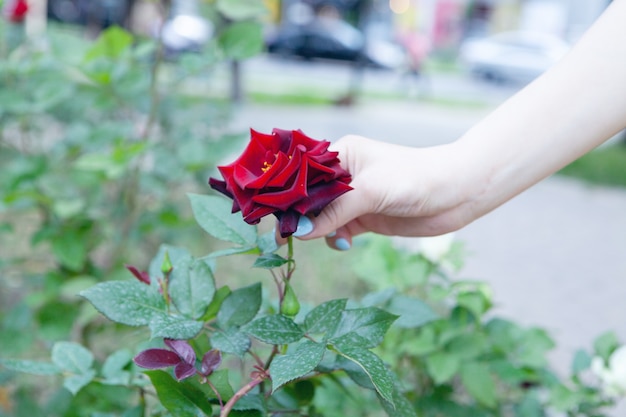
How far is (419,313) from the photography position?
42.4 inches

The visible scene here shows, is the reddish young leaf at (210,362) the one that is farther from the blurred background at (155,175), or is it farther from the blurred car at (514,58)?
the blurred car at (514,58)

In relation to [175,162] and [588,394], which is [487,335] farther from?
[175,162]

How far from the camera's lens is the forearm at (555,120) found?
3.16 ft

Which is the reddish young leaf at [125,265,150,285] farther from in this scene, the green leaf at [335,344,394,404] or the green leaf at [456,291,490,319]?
the green leaf at [456,291,490,319]

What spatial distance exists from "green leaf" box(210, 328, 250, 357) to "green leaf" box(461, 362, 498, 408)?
0.73m

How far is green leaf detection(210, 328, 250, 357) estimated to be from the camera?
0.79 m

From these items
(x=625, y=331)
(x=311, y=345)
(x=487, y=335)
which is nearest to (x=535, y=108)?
(x=311, y=345)

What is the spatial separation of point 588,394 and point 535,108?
0.66 meters

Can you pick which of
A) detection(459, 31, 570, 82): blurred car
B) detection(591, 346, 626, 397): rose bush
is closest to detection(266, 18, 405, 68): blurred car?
detection(459, 31, 570, 82): blurred car

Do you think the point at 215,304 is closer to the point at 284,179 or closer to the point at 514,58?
the point at 284,179

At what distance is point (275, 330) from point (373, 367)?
0.13m

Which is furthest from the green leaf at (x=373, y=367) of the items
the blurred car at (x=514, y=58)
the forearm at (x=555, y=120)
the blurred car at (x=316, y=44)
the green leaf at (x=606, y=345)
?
the blurred car at (x=316, y=44)

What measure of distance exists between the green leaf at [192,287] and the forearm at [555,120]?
1.27 feet

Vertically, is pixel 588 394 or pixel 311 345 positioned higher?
pixel 311 345
